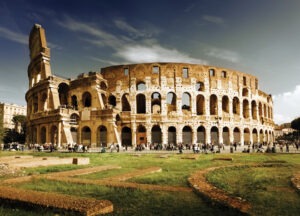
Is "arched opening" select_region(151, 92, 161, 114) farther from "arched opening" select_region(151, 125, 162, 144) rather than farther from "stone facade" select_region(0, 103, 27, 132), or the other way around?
"stone facade" select_region(0, 103, 27, 132)

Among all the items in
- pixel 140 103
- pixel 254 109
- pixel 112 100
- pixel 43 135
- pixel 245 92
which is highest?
pixel 245 92

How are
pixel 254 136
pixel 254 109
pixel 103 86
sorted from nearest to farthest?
pixel 103 86, pixel 254 136, pixel 254 109

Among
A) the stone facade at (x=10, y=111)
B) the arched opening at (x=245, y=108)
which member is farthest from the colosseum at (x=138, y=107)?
the stone facade at (x=10, y=111)

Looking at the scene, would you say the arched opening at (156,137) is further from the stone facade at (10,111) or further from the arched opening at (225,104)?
the stone facade at (10,111)

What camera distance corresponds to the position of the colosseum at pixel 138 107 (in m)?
30.0

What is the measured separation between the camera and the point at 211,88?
3381cm

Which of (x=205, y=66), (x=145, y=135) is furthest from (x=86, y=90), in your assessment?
(x=205, y=66)

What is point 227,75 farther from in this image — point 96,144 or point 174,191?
point 174,191

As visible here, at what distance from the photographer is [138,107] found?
3653cm

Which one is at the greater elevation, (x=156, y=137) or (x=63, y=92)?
(x=63, y=92)

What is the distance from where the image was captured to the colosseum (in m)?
30.0

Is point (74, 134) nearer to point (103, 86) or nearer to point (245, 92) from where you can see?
point (103, 86)

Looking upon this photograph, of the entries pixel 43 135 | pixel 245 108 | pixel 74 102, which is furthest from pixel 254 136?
pixel 43 135

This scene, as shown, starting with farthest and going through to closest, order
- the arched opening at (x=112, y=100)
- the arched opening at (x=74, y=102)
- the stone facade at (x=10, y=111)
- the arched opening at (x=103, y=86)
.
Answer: the stone facade at (x=10, y=111), the arched opening at (x=74, y=102), the arched opening at (x=112, y=100), the arched opening at (x=103, y=86)
